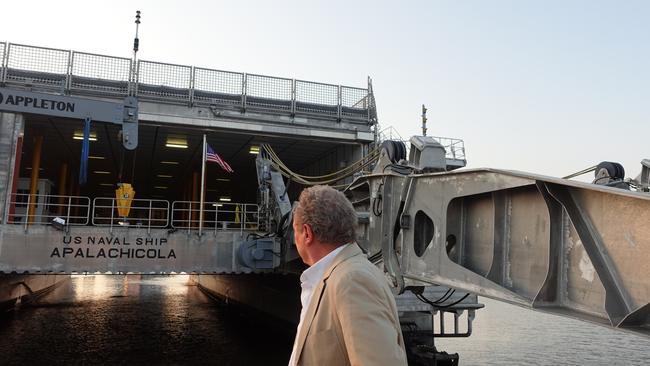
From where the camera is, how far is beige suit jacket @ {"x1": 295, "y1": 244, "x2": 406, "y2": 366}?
1783 millimetres

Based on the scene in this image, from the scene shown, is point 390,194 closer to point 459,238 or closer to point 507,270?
point 459,238

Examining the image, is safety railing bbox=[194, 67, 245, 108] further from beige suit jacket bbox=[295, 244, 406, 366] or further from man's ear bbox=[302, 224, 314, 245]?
beige suit jacket bbox=[295, 244, 406, 366]

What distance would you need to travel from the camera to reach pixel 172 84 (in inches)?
700

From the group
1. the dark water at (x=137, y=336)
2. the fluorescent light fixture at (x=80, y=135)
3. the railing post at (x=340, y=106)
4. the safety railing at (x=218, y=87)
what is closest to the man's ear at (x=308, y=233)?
the dark water at (x=137, y=336)

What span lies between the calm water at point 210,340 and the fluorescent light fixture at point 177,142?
846cm

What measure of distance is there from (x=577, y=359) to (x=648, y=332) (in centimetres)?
1652

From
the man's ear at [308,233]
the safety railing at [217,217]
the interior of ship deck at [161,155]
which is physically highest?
the interior of ship deck at [161,155]

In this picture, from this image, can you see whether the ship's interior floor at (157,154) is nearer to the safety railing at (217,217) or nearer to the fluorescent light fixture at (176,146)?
the fluorescent light fixture at (176,146)

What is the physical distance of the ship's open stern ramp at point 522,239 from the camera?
12.4 ft

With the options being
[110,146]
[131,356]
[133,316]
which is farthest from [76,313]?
[131,356]

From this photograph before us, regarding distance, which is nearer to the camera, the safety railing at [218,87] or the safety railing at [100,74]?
the safety railing at [100,74]

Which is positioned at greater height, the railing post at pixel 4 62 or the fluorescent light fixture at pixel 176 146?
the railing post at pixel 4 62

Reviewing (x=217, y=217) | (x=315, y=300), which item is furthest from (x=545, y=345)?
(x=315, y=300)

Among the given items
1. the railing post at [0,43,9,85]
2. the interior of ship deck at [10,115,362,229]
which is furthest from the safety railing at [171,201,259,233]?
the railing post at [0,43,9,85]
